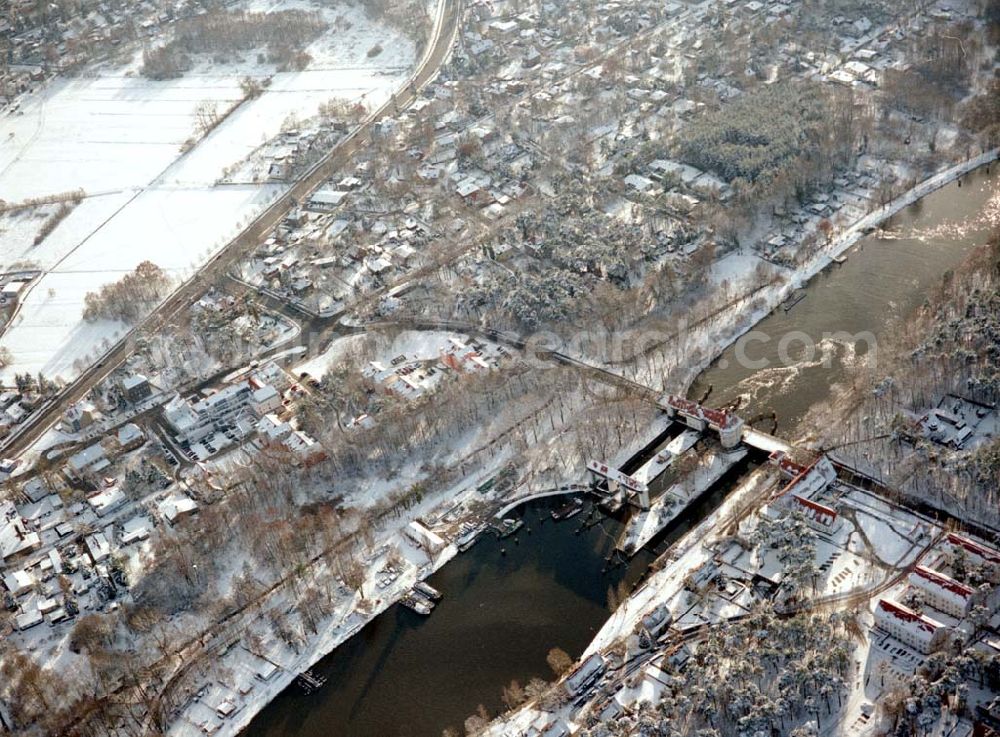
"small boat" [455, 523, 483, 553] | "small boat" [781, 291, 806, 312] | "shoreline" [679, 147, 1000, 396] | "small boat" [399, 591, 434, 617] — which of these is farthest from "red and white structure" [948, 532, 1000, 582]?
"small boat" [399, 591, 434, 617]

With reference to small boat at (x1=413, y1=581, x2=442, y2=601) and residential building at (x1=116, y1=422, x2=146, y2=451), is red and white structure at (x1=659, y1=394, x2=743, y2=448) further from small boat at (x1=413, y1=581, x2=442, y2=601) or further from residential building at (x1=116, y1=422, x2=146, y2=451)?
residential building at (x1=116, y1=422, x2=146, y2=451)

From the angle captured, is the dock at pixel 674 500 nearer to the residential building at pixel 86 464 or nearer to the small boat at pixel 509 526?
the small boat at pixel 509 526

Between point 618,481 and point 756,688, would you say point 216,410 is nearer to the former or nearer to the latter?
point 618,481

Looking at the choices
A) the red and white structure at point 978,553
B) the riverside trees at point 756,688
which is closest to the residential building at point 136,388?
the riverside trees at point 756,688

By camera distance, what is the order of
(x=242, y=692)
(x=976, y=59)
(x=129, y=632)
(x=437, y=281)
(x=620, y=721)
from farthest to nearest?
1. (x=976, y=59)
2. (x=437, y=281)
3. (x=129, y=632)
4. (x=242, y=692)
5. (x=620, y=721)

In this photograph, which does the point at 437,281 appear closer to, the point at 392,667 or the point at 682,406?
the point at 682,406

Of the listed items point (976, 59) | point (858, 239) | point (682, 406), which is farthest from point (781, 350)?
point (976, 59)
